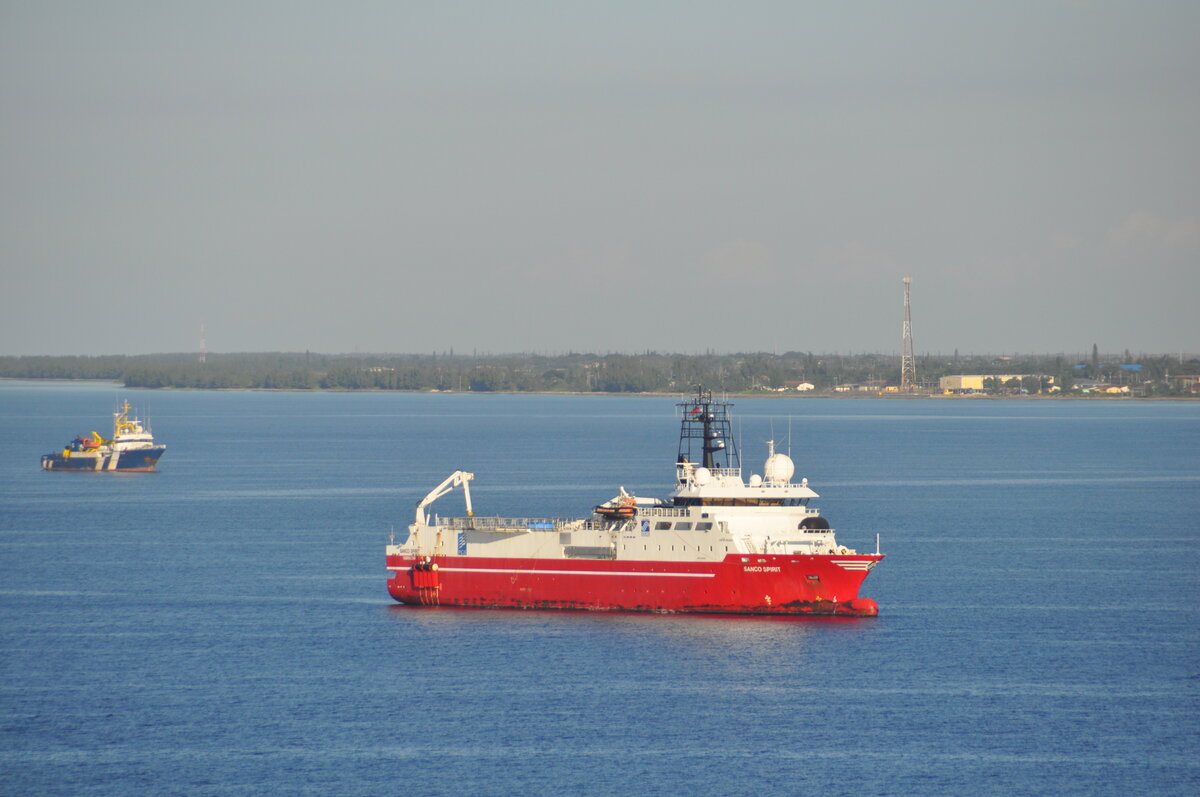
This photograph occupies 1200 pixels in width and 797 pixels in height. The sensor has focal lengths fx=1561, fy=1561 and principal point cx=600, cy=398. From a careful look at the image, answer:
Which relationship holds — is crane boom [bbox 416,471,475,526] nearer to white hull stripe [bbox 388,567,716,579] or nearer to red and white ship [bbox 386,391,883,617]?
red and white ship [bbox 386,391,883,617]

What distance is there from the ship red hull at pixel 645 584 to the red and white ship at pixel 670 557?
0.14ft

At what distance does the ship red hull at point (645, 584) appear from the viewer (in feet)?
203

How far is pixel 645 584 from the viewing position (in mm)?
63438

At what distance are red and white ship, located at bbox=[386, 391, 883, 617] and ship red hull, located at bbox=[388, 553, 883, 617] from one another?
0.04 m

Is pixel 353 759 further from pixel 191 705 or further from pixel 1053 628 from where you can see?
pixel 1053 628

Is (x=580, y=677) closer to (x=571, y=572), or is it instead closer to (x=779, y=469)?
(x=571, y=572)

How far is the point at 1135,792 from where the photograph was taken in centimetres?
4266

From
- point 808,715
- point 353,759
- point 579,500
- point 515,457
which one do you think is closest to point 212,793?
point 353,759

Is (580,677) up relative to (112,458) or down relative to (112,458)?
down

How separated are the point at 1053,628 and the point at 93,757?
37.4m

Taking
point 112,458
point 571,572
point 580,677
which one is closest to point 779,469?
point 571,572

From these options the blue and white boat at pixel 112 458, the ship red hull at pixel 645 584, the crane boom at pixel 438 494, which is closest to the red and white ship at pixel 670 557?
the ship red hull at pixel 645 584

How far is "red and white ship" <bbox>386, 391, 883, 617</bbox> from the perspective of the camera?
6216cm

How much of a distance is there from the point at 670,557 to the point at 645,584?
1.55m
